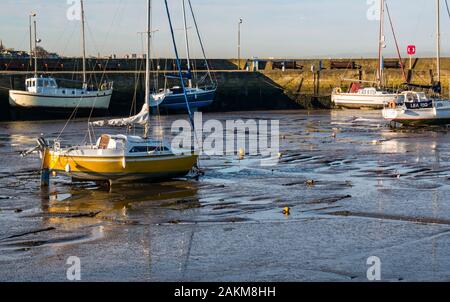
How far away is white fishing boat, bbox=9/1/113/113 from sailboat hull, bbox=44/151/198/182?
28.9 metres

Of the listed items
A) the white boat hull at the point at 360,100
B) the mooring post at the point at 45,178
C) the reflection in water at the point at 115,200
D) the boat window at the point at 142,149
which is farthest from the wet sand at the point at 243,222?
the white boat hull at the point at 360,100

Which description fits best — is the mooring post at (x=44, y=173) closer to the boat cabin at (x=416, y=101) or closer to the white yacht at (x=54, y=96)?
the boat cabin at (x=416, y=101)

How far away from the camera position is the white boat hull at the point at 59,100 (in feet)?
176

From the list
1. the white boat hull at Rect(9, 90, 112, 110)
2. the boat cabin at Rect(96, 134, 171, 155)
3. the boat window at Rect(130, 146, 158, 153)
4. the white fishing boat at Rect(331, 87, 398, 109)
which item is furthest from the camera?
the white fishing boat at Rect(331, 87, 398, 109)

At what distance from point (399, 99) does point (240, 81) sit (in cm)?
1614

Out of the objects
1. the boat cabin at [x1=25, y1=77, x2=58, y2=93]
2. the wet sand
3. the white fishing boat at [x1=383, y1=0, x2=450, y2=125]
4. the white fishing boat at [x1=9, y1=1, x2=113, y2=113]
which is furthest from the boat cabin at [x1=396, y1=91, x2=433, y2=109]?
the boat cabin at [x1=25, y1=77, x2=58, y2=93]

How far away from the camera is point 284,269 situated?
52.0 feet

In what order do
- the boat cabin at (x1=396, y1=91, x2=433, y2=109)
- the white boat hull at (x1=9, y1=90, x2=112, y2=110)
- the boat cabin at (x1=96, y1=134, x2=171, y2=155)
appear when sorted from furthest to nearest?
the white boat hull at (x1=9, y1=90, x2=112, y2=110), the boat cabin at (x1=396, y1=91, x2=433, y2=109), the boat cabin at (x1=96, y1=134, x2=171, y2=155)

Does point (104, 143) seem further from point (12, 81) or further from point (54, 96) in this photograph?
point (12, 81)

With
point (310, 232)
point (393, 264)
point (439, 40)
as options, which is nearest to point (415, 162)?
point (310, 232)

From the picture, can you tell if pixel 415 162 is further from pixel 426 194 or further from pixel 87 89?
pixel 87 89

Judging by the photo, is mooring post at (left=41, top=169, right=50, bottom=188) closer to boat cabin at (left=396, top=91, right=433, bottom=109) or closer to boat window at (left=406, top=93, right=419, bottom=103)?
boat cabin at (left=396, top=91, right=433, bottom=109)

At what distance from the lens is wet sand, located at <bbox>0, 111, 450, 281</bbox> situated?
16.0 metres

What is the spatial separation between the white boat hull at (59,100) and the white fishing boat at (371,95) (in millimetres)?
18462
